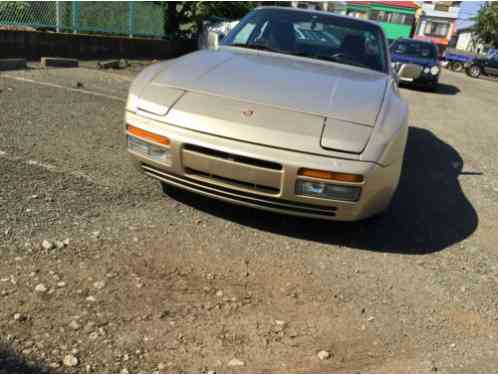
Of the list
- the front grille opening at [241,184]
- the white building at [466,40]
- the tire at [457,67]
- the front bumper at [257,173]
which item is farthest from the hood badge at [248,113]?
the white building at [466,40]

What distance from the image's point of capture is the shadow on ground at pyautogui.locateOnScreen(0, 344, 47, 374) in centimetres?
160

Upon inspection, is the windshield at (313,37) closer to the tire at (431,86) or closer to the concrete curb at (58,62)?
the concrete curb at (58,62)

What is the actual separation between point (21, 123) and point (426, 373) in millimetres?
4017

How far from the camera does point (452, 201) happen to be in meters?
4.04

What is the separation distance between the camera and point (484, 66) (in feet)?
76.4

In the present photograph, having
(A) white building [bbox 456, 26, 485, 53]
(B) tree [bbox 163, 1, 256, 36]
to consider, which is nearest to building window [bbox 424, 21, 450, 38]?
(A) white building [bbox 456, 26, 485, 53]

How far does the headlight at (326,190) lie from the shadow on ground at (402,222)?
47 cm

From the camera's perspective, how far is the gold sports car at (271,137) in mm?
2564

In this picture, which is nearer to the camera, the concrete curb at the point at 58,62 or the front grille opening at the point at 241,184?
the front grille opening at the point at 241,184

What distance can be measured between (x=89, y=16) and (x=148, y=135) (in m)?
8.40

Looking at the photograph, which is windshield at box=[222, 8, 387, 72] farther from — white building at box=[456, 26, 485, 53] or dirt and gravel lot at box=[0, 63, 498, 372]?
white building at box=[456, 26, 485, 53]

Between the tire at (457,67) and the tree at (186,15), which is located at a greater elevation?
the tree at (186,15)

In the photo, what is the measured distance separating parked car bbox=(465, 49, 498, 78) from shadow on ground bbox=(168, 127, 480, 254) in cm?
2201

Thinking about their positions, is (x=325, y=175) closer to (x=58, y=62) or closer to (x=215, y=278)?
(x=215, y=278)
